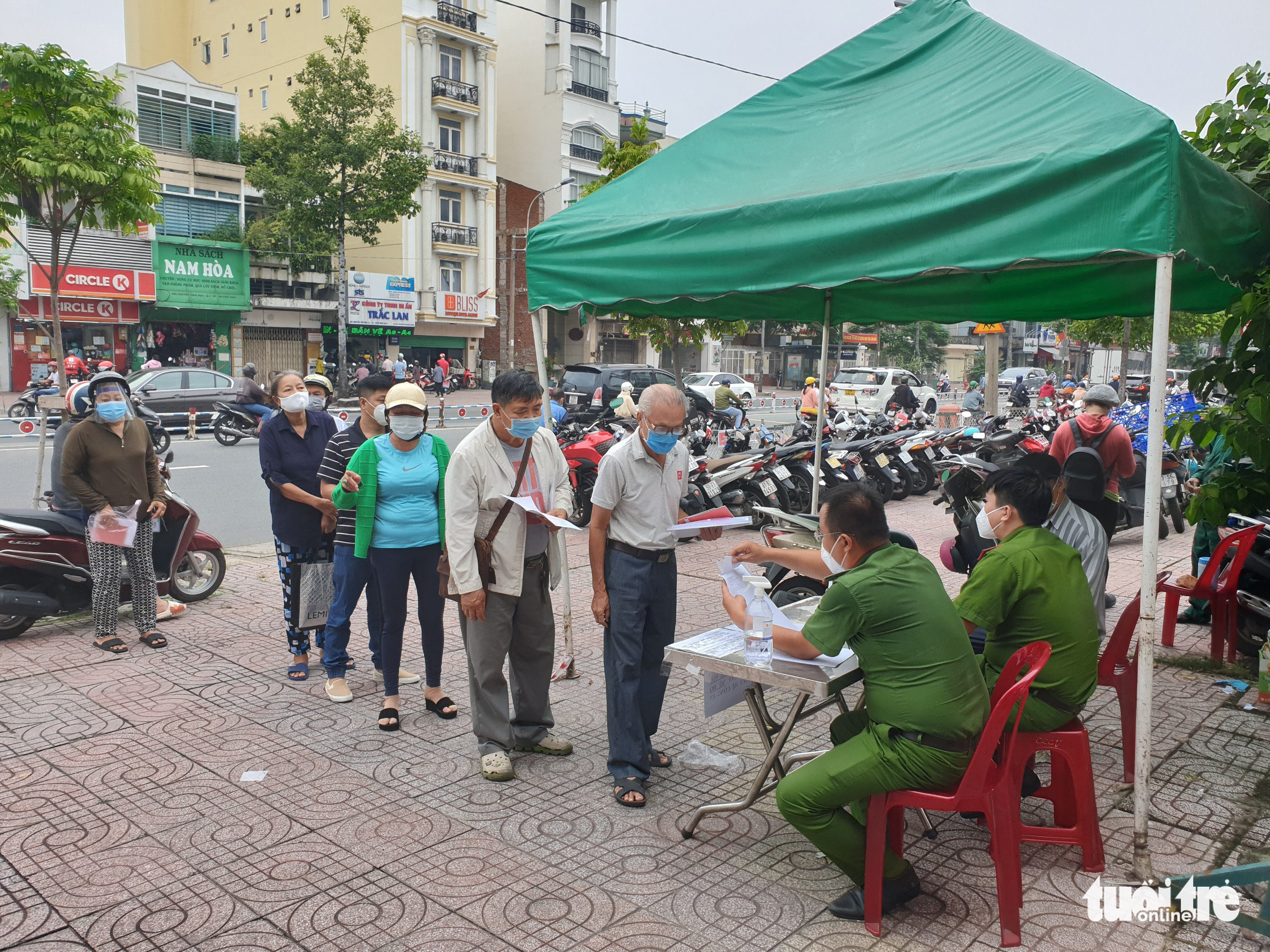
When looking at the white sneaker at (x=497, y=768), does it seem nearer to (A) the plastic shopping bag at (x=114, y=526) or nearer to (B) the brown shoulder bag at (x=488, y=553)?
(B) the brown shoulder bag at (x=488, y=553)

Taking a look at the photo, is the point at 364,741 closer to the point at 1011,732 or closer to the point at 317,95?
the point at 1011,732

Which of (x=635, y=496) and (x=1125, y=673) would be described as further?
(x=1125, y=673)

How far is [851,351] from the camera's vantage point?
65.9 m

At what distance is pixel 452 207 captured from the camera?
135 feet

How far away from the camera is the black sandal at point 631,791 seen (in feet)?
13.1

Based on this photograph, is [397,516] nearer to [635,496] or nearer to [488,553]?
[488,553]

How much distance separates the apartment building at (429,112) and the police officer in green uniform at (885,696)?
36853 millimetres

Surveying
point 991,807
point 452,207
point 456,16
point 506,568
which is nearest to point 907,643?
point 991,807

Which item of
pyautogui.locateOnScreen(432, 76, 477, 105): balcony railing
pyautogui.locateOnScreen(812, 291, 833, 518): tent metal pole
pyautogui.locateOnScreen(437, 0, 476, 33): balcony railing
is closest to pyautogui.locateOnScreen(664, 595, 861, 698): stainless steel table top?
pyautogui.locateOnScreen(812, 291, 833, 518): tent metal pole

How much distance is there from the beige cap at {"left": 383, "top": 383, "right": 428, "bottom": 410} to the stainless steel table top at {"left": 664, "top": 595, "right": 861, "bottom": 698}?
1.97 meters

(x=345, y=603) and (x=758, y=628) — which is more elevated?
(x=758, y=628)

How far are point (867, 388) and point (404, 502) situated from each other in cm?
2384

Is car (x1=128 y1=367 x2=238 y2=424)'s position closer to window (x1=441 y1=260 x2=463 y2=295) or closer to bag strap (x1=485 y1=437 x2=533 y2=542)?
bag strap (x1=485 y1=437 x2=533 y2=542)

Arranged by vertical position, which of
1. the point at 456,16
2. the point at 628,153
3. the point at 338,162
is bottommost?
the point at 628,153
